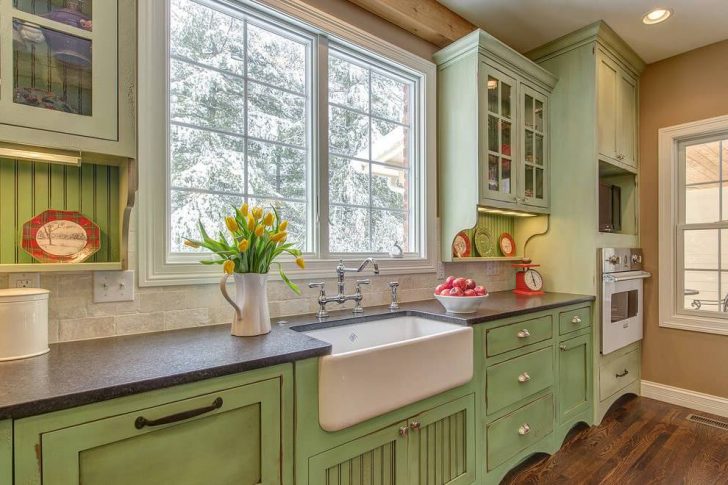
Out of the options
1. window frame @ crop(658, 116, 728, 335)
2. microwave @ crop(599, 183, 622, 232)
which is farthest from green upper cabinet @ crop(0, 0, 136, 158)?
window frame @ crop(658, 116, 728, 335)

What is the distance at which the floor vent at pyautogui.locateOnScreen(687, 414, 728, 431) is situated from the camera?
2.59m

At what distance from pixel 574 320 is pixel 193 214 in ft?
7.75

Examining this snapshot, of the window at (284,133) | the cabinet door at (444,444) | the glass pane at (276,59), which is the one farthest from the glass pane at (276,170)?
the cabinet door at (444,444)

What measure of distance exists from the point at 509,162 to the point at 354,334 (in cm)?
165

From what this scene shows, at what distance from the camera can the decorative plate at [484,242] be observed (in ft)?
9.33

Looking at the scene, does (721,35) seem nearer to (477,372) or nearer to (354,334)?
(477,372)

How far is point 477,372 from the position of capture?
1784 mm

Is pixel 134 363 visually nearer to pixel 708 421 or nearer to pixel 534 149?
pixel 534 149

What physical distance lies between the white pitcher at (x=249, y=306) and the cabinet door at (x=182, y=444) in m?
0.34

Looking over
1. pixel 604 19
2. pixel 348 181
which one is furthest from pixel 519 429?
pixel 604 19

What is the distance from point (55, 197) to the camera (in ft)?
4.30

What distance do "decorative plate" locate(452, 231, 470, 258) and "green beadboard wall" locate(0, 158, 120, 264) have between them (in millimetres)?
2016

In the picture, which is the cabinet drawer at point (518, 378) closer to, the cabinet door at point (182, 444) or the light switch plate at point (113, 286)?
the cabinet door at point (182, 444)

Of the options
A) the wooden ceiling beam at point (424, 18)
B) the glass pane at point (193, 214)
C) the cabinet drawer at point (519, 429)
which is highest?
the wooden ceiling beam at point (424, 18)
